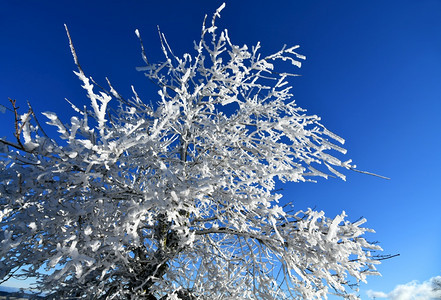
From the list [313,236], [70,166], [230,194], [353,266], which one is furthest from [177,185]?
[353,266]

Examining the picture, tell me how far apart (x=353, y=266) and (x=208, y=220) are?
253cm

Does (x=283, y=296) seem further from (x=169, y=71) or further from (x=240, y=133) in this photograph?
(x=169, y=71)

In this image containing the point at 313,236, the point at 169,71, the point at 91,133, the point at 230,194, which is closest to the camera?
the point at 91,133

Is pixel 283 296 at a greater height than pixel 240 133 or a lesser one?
lesser

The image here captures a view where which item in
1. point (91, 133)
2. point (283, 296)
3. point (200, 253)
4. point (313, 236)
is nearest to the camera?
point (91, 133)

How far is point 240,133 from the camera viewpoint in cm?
425

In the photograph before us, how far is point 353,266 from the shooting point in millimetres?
2961

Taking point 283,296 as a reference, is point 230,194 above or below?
above

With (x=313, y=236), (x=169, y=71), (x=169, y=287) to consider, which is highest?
(x=169, y=71)

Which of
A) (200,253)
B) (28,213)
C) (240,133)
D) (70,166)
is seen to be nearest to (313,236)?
(240,133)

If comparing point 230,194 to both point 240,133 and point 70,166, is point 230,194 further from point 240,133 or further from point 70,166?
point 70,166

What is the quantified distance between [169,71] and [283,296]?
4.37 metres

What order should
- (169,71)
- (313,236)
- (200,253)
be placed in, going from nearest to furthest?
(313,236)
(200,253)
(169,71)

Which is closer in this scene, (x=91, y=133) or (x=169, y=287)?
(x=91, y=133)
